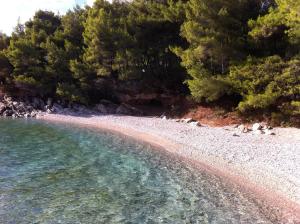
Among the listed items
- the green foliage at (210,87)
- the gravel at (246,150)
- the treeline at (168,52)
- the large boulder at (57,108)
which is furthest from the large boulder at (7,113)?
the green foliage at (210,87)

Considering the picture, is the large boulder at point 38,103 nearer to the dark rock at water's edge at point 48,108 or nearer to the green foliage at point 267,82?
the dark rock at water's edge at point 48,108

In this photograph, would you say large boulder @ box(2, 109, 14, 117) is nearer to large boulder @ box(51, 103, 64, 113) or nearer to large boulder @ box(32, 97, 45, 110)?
large boulder @ box(32, 97, 45, 110)

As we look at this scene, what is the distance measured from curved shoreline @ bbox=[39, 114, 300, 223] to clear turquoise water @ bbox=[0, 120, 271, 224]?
1.90 ft

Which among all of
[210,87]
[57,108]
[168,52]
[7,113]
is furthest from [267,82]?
[7,113]

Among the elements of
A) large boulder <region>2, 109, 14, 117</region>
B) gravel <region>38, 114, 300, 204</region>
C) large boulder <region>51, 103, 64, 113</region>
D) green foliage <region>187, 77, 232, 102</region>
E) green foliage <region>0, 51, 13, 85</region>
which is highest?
green foliage <region>0, 51, 13, 85</region>

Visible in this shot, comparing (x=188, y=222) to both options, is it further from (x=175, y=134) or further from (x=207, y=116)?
(x=207, y=116)

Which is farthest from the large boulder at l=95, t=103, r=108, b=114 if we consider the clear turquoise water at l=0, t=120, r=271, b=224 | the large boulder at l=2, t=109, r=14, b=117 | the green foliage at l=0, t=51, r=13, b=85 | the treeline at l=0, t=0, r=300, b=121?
the clear turquoise water at l=0, t=120, r=271, b=224

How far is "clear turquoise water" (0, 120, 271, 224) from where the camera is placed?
11.4m

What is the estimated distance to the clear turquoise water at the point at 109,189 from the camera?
37.4ft

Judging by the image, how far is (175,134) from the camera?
2411 cm

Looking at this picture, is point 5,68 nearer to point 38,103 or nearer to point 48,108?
point 38,103

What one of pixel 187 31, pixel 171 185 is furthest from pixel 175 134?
pixel 171 185

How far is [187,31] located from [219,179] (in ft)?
46.1

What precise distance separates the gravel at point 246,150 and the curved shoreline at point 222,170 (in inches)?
4.3
